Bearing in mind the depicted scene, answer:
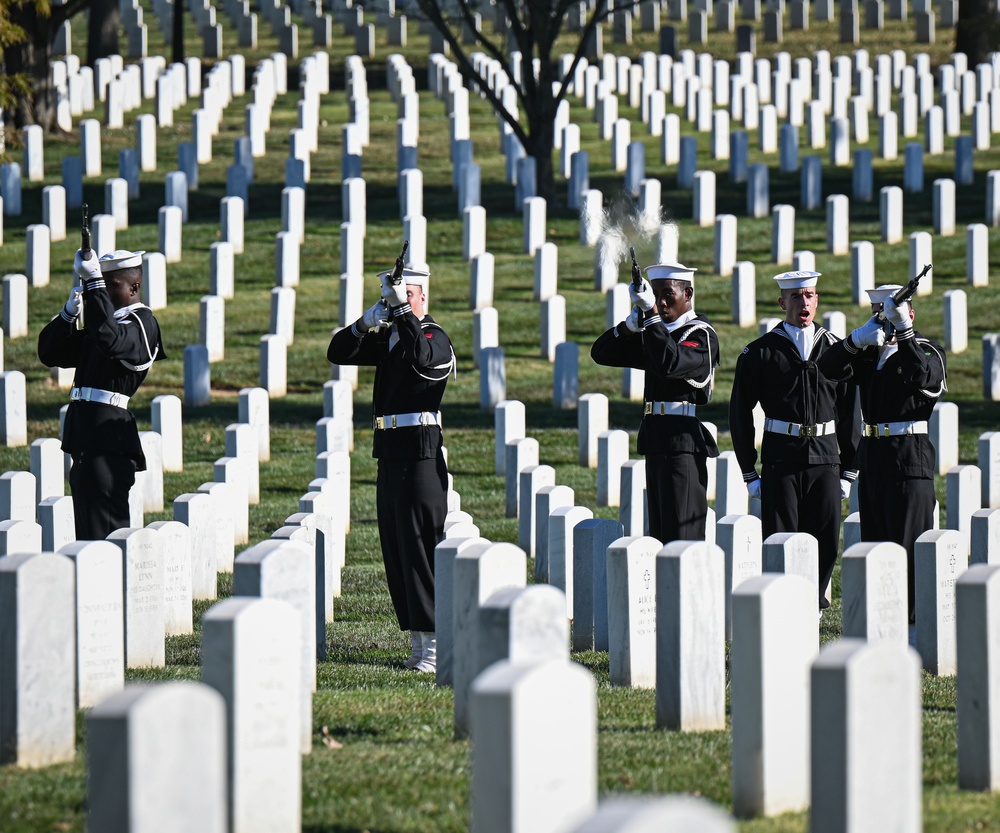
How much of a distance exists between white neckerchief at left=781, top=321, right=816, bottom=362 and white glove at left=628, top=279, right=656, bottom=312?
2.94 feet

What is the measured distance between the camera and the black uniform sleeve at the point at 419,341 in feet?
26.7

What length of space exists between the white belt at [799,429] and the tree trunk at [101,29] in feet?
89.6

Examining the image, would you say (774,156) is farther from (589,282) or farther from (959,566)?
(959,566)

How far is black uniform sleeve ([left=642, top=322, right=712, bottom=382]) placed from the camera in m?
8.76

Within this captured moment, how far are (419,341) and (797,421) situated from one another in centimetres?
226

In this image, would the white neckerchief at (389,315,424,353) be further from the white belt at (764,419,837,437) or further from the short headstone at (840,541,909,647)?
the short headstone at (840,541,909,647)

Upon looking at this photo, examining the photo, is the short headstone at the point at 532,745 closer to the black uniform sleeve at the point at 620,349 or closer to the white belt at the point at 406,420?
the white belt at the point at 406,420

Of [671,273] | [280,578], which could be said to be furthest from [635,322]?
[280,578]

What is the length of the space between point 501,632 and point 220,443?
10335 millimetres

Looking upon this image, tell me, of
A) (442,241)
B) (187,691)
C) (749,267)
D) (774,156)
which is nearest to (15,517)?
(187,691)

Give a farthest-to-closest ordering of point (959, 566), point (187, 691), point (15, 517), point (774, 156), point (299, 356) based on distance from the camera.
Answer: point (774, 156) → point (299, 356) → point (15, 517) → point (959, 566) → point (187, 691)

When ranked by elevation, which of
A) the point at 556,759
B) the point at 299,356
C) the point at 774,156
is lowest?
the point at 556,759

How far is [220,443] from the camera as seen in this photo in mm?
14969

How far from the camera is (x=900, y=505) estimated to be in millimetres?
8812
